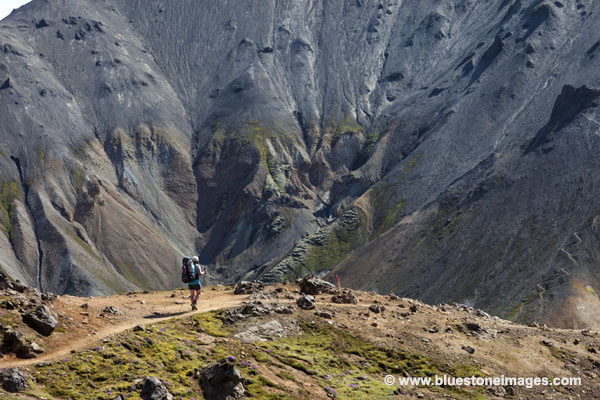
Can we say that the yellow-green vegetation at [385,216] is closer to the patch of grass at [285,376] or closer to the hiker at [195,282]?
the hiker at [195,282]

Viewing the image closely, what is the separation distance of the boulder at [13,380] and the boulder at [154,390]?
3.96 metres

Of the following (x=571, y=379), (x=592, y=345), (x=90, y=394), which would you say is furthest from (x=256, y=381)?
(x=592, y=345)

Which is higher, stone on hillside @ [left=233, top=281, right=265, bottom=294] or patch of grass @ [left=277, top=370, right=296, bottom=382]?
stone on hillside @ [left=233, top=281, right=265, bottom=294]

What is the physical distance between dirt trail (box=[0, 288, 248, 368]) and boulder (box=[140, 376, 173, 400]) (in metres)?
3.65

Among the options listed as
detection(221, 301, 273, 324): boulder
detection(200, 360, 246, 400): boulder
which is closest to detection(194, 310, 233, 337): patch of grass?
detection(221, 301, 273, 324): boulder

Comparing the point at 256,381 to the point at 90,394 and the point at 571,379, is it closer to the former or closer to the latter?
the point at 90,394

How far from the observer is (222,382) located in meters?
26.0

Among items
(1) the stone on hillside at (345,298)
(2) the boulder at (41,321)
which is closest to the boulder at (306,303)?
(1) the stone on hillside at (345,298)

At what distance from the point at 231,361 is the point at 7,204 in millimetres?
186253

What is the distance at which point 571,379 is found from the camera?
114ft

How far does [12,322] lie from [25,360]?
2.40 m

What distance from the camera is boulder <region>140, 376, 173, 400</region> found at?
937 inches

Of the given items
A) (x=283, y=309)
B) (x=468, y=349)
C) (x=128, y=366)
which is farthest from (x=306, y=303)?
(x=128, y=366)

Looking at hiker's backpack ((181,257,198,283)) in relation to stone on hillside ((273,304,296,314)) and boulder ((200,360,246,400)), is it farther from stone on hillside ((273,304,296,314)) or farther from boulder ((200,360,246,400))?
boulder ((200,360,246,400))
